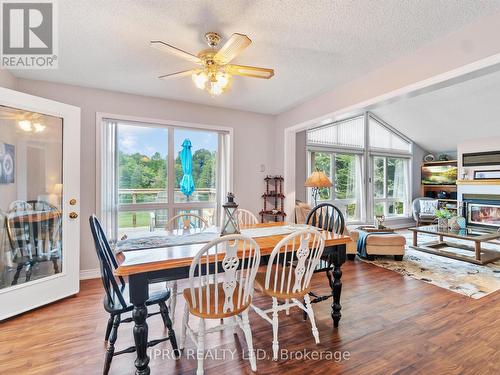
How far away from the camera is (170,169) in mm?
3975

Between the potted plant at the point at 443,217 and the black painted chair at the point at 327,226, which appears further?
the potted plant at the point at 443,217

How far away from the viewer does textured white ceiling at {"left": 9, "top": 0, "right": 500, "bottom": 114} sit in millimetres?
1831

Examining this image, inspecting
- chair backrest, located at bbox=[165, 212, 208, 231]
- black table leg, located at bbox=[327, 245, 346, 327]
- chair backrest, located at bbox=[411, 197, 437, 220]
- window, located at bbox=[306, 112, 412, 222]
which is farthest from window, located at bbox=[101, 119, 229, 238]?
chair backrest, located at bbox=[411, 197, 437, 220]

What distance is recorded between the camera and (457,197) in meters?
6.99

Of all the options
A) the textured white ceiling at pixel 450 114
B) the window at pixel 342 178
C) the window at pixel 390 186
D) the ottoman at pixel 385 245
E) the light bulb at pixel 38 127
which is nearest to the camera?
the light bulb at pixel 38 127

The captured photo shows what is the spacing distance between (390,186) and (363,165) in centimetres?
133

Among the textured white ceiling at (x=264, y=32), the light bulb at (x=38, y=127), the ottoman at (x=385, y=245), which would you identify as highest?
the textured white ceiling at (x=264, y=32)

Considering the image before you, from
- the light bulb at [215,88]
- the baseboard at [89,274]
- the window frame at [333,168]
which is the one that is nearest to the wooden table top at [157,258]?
the light bulb at [215,88]

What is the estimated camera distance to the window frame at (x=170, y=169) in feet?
11.3

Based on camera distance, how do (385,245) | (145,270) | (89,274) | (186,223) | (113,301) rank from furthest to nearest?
(385,245) → (89,274) → (186,223) → (113,301) → (145,270)

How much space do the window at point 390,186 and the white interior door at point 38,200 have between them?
22.9ft

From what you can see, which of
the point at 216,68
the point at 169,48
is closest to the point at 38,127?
the point at 169,48

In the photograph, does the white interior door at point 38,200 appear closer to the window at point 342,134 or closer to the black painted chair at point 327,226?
the black painted chair at point 327,226

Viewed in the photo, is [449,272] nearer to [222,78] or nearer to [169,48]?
[222,78]
